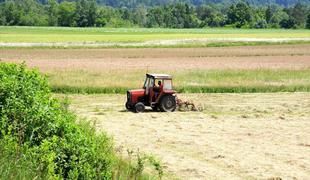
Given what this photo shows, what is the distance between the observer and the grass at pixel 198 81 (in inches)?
1246

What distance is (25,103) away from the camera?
11.0 m

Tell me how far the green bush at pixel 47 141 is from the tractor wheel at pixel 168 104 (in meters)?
12.8

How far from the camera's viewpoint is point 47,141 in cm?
930

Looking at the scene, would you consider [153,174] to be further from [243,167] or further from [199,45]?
[199,45]

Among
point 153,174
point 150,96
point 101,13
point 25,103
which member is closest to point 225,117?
point 150,96

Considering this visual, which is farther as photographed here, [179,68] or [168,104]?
[179,68]

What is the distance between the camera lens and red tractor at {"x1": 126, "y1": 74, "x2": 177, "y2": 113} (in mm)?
24156

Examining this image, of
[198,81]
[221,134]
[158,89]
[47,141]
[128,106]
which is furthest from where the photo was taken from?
[198,81]

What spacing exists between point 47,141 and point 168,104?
15203 millimetres

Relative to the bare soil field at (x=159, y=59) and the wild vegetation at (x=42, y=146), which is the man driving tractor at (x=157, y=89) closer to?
the wild vegetation at (x=42, y=146)

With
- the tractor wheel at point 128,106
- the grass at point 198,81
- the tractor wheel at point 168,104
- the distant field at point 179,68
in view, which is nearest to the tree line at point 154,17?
the distant field at point 179,68

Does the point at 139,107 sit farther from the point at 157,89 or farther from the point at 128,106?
the point at 157,89

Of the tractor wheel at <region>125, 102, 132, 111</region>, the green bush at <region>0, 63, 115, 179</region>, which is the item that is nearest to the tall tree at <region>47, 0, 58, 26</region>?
the tractor wheel at <region>125, 102, 132, 111</region>

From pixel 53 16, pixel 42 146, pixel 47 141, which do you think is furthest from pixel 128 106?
pixel 53 16
